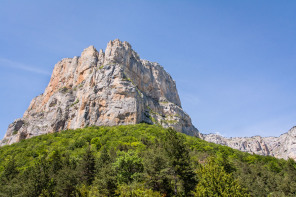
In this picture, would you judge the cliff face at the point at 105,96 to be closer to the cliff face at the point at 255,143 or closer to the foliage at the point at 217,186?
the foliage at the point at 217,186

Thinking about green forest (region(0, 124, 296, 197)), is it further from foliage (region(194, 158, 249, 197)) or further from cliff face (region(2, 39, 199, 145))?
cliff face (region(2, 39, 199, 145))

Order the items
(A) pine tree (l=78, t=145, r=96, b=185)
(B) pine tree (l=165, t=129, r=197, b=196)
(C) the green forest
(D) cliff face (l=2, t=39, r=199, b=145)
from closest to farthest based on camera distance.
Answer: (C) the green forest < (B) pine tree (l=165, t=129, r=197, b=196) < (A) pine tree (l=78, t=145, r=96, b=185) < (D) cliff face (l=2, t=39, r=199, b=145)

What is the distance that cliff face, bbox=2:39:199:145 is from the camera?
80.4m

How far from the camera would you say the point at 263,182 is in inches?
1682

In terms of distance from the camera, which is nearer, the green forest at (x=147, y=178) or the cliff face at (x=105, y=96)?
the green forest at (x=147, y=178)

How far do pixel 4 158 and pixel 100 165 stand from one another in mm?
37865

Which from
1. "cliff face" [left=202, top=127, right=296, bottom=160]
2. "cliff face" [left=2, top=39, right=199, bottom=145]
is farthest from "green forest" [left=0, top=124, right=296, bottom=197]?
"cliff face" [left=202, top=127, right=296, bottom=160]

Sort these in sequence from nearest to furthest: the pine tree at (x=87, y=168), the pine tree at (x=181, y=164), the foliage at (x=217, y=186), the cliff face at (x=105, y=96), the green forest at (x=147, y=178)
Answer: the foliage at (x=217, y=186), the green forest at (x=147, y=178), the pine tree at (x=181, y=164), the pine tree at (x=87, y=168), the cliff face at (x=105, y=96)

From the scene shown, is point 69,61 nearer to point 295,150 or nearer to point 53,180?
point 53,180

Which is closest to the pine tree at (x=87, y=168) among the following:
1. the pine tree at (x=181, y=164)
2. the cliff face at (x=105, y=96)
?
the pine tree at (x=181, y=164)

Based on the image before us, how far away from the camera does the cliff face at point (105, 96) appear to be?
80.4 meters

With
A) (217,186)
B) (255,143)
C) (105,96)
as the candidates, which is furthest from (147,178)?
(255,143)

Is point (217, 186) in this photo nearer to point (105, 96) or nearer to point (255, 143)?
point (105, 96)

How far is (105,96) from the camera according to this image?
8225 cm
